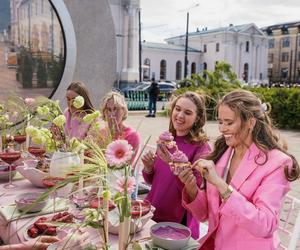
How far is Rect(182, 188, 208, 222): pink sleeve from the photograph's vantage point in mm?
1803

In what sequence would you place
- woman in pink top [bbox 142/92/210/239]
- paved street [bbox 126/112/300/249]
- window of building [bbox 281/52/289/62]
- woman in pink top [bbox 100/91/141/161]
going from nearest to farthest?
woman in pink top [bbox 142/92/210/239] → woman in pink top [bbox 100/91/141/161] → paved street [bbox 126/112/300/249] → window of building [bbox 281/52/289/62]

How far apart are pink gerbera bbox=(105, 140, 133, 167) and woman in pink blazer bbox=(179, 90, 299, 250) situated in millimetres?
350

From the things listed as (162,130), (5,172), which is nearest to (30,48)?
(5,172)

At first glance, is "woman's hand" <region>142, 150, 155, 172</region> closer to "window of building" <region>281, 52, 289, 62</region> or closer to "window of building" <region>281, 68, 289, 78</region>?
"window of building" <region>281, 68, 289, 78</region>

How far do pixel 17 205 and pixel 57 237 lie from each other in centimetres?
44

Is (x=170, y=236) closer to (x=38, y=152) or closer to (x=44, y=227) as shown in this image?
(x=44, y=227)

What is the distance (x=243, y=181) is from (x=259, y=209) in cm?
17

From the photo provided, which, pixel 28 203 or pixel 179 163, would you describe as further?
pixel 28 203

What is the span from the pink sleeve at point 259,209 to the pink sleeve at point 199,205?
31cm

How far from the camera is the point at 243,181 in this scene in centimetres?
163

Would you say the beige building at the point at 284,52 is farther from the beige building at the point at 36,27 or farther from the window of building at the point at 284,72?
the beige building at the point at 36,27

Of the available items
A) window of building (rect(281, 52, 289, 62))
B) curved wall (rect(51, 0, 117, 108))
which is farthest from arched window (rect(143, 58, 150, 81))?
curved wall (rect(51, 0, 117, 108))

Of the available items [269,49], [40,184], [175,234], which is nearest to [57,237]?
[175,234]

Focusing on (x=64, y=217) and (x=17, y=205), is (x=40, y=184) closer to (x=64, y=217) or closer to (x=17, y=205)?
(x=17, y=205)
